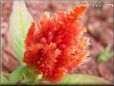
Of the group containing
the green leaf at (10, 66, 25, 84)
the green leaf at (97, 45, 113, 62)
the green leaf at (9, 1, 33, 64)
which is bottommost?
the green leaf at (97, 45, 113, 62)

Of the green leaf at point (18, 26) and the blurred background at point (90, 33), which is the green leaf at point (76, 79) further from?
the blurred background at point (90, 33)

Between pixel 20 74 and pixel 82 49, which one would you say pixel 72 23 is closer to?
pixel 82 49

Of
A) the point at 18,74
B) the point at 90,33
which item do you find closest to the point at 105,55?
the point at 90,33

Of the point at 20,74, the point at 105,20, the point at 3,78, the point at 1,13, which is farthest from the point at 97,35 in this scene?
the point at 20,74

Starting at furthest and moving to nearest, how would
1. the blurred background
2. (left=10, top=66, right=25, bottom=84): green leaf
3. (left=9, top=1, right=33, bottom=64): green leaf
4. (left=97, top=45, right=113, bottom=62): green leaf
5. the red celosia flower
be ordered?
(left=97, top=45, right=113, bottom=62): green leaf, the blurred background, (left=9, top=1, right=33, bottom=64): green leaf, (left=10, top=66, right=25, bottom=84): green leaf, the red celosia flower

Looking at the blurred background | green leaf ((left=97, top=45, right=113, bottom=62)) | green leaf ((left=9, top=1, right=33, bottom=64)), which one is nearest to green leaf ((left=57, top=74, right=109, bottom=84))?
green leaf ((left=9, top=1, right=33, bottom=64))

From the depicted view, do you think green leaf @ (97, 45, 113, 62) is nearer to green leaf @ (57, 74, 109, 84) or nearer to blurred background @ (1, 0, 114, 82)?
blurred background @ (1, 0, 114, 82)

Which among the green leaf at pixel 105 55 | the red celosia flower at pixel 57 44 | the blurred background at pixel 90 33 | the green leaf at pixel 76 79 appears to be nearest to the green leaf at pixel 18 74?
the red celosia flower at pixel 57 44
